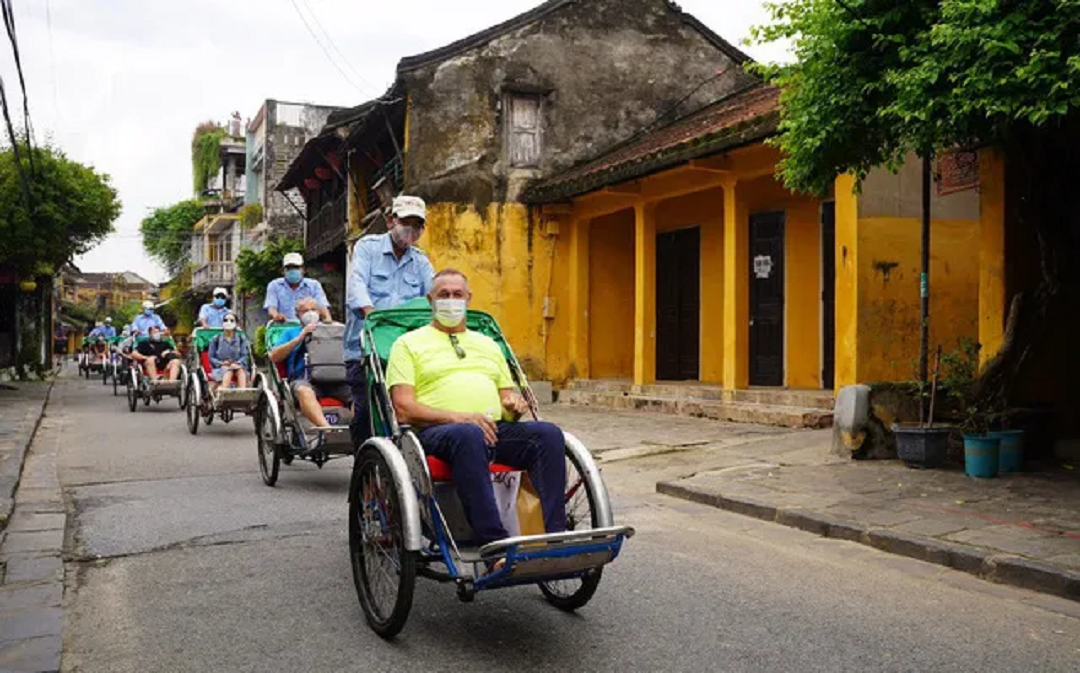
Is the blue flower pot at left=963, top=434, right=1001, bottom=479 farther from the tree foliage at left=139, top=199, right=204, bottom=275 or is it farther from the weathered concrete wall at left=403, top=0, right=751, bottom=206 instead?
the tree foliage at left=139, top=199, right=204, bottom=275

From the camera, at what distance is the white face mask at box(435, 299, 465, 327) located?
4637 millimetres

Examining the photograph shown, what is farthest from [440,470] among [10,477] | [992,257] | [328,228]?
[328,228]

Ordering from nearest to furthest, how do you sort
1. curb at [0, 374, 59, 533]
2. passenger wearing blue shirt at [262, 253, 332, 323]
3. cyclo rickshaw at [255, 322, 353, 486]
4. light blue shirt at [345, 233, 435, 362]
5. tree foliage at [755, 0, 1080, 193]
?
tree foliage at [755, 0, 1080, 193] < light blue shirt at [345, 233, 435, 362] < curb at [0, 374, 59, 533] < cyclo rickshaw at [255, 322, 353, 486] < passenger wearing blue shirt at [262, 253, 332, 323]

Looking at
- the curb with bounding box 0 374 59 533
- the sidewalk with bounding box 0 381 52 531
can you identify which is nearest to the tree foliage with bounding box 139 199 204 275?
the sidewalk with bounding box 0 381 52 531

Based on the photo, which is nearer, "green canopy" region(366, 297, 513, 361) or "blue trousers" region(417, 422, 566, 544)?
"blue trousers" region(417, 422, 566, 544)

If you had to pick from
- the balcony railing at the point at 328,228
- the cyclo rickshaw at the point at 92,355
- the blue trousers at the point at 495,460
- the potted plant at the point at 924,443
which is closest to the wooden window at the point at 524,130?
the balcony railing at the point at 328,228

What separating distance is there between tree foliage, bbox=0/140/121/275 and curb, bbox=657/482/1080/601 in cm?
1509

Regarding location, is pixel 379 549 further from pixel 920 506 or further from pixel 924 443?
pixel 924 443

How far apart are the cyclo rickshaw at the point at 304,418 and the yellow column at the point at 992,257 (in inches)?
228

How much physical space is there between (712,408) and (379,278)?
8.55 meters

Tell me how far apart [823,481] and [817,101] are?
3141 mm

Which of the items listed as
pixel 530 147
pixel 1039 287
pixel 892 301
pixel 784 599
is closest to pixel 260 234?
pixel 530 147

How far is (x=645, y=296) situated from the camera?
1645 centimetres

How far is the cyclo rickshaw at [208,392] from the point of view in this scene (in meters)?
11.6
